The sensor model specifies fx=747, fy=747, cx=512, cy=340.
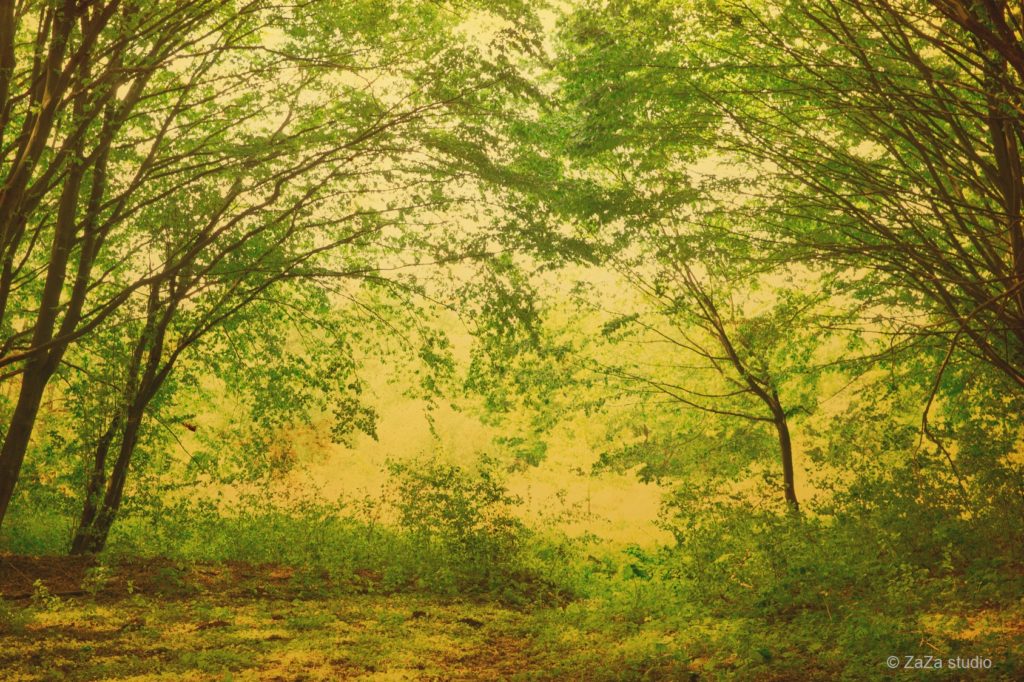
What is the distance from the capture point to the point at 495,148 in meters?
9.65

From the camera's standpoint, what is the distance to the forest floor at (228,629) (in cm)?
655

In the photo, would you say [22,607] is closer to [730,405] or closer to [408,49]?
[408,49]

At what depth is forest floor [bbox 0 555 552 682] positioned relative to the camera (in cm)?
655

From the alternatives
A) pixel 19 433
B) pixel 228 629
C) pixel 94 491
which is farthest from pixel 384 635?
pixel 94 491

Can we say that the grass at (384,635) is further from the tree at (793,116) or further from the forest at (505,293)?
the tree at (793,116)

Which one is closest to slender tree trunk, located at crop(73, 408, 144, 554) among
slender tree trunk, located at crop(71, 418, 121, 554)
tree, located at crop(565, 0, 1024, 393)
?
slender tree trunk, located at crop(71, 418, 121, 554)

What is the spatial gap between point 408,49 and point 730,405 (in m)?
9.19

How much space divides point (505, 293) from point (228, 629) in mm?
5409

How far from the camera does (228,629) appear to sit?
8070 millimetres

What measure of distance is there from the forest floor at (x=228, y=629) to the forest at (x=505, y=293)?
6 centimetres

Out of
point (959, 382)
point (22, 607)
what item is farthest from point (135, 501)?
point (959, 382)

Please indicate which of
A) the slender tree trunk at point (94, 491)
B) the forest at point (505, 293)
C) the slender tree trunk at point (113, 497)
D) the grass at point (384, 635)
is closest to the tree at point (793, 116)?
the forest at point (505, 293)

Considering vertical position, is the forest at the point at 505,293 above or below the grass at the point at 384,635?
above

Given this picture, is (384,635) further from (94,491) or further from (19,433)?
(94,491)
